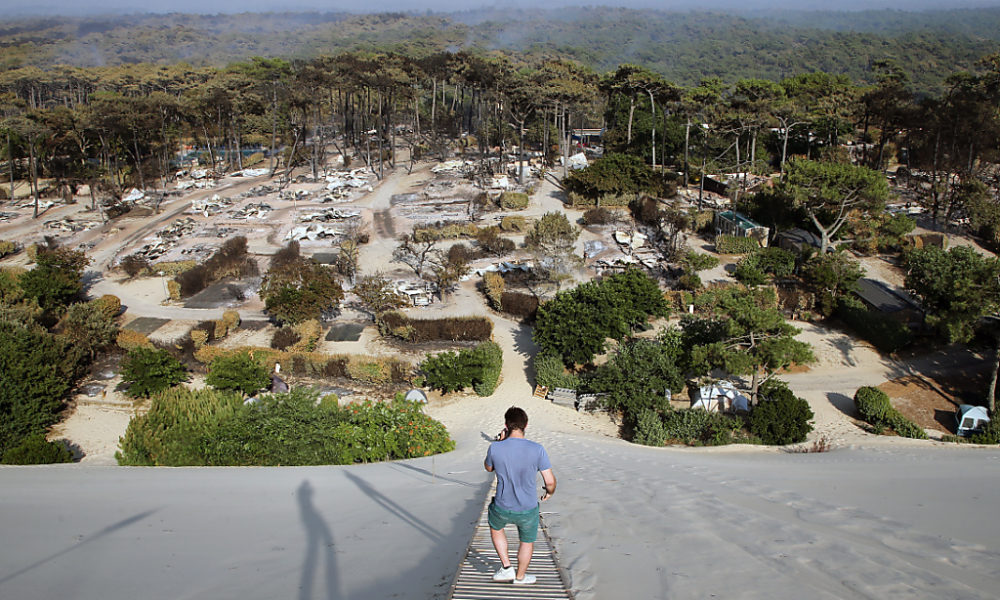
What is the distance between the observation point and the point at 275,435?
11.6 metres

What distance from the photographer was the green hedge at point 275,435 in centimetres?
1140

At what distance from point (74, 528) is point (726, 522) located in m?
5.77

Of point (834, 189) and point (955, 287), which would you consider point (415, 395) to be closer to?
point (955, 287)

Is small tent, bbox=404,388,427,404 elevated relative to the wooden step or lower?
lower

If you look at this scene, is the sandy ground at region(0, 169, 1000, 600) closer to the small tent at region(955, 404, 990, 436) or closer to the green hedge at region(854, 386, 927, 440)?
the green hedge at region(854, 386, 927, 440)

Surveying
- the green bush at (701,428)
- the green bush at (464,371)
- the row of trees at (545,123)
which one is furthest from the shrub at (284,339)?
the row of trees at (545,123)

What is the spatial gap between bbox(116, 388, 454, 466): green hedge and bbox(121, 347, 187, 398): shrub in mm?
5145

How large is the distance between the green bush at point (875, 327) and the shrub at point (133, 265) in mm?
28390

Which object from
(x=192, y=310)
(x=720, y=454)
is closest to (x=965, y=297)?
(x=720, y=454)

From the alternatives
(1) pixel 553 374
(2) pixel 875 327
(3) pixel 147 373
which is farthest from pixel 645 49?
(3) pixel 147 373

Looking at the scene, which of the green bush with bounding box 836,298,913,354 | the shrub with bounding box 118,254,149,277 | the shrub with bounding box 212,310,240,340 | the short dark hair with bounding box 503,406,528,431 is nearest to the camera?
the short dark hair with bounding box 503,406,528,431

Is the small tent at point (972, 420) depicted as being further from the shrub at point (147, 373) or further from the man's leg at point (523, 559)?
the shrub at point (147, 373)

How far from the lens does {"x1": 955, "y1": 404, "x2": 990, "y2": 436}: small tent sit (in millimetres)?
14687

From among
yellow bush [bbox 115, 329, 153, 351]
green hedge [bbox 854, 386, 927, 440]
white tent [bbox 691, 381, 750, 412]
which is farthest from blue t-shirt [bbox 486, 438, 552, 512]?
yellow bush [bbox 115, 329, 153, 351]
